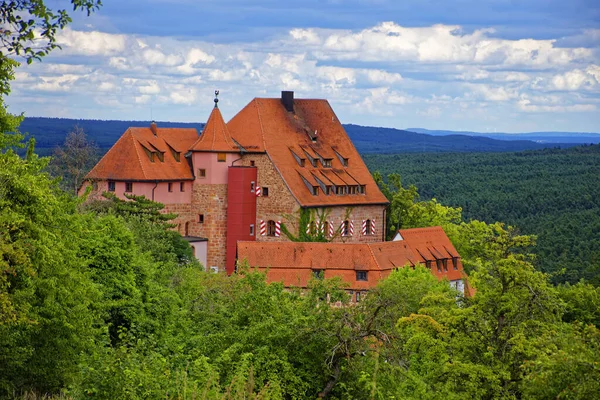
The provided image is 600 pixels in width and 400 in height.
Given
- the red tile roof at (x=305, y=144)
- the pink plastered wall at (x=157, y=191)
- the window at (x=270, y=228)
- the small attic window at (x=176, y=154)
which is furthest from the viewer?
the red tile roof at (x=305, y=144)

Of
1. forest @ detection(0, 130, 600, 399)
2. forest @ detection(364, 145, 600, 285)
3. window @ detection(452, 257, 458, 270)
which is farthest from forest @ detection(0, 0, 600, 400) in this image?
forest @ detection(364, 145, 600, 285)

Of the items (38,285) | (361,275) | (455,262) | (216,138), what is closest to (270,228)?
(216,138)

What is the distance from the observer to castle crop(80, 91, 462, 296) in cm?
6106

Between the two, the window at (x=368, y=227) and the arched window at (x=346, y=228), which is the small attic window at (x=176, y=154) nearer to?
the arched window at (x=346, y=228)

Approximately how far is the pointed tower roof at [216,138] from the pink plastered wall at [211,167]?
1.02 feet

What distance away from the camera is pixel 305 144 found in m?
67.4

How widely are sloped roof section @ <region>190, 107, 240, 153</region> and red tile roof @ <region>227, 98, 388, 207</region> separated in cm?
94

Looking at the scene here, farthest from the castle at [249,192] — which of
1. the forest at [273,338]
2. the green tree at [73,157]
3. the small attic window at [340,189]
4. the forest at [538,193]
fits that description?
the forest at [273,338]

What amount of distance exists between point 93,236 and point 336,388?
10294 millimetres

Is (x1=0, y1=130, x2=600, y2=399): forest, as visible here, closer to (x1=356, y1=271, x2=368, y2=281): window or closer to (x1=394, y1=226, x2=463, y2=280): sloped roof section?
(x1=356, y1=271, x2=368, y2=281): window

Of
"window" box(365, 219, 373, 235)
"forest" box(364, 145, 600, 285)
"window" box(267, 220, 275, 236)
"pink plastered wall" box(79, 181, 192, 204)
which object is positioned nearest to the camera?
"pink plastered wall" box(79, 181, 192, 204)

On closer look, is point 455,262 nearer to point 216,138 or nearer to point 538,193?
point 216,138

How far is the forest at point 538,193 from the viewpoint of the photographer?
297 ft

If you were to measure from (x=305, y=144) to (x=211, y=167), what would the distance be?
6325 millimetres
